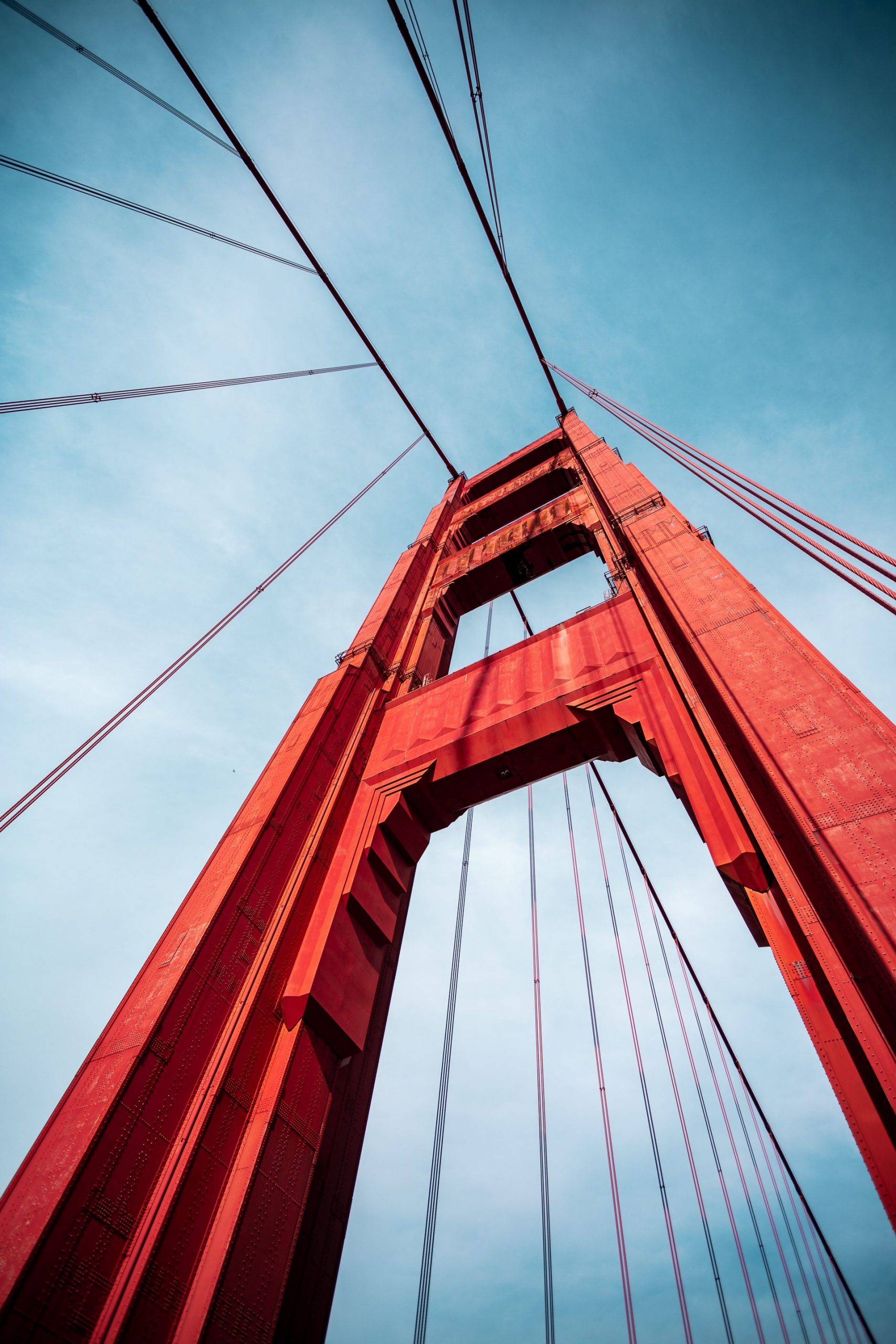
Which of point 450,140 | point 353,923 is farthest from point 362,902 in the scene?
point 450,140

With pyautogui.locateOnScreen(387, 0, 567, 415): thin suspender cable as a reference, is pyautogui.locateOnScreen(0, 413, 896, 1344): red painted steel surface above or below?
below

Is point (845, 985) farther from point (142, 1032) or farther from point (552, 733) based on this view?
point (142, 1032)

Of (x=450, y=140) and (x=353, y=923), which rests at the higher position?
(x=450, y=140)

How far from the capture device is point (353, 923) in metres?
7.84

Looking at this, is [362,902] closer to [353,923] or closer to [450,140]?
[353,923]

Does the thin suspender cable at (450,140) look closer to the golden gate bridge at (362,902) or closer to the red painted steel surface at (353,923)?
the golden gate bridge at (362,902)

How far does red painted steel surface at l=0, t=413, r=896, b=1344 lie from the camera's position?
4.39 meters

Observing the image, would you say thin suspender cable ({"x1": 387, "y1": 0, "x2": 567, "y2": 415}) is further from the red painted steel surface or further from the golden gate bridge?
the red painted steel surface

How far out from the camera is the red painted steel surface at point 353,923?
14.4 ft

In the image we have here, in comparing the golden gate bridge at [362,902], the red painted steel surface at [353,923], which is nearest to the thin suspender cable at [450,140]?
the golden gate bridge at [362,902]

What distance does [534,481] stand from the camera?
63.5ft

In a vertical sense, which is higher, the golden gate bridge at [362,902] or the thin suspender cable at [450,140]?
the thin suspender cable at [450,140]

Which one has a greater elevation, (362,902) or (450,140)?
(450,140)

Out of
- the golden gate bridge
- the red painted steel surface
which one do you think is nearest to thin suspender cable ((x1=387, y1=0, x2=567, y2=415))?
the golden gate bridge
